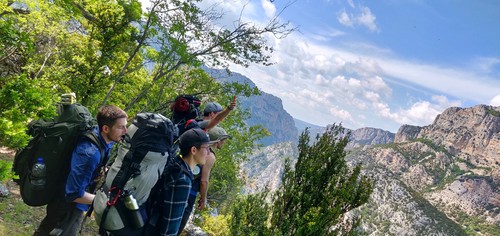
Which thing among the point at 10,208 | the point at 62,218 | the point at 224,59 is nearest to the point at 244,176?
the point at 224,59

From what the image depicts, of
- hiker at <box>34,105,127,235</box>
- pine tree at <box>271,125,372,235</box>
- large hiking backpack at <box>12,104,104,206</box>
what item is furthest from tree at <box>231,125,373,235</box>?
large hiking backpack at <box>12,104,104,206</box>

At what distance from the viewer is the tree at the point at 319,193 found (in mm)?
9562

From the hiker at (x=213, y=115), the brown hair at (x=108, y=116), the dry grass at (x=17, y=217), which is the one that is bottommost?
the dry grass at (x=17, y=217)

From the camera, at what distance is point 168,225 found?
363 cm

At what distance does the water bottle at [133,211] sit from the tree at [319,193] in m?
6.38

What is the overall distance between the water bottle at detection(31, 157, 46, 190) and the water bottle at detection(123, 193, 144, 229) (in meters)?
1.34

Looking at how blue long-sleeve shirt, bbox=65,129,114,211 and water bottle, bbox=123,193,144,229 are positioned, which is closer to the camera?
water bottle, bbox=123,193,144,229

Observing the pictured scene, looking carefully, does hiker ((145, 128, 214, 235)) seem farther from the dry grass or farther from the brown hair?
the dry grass

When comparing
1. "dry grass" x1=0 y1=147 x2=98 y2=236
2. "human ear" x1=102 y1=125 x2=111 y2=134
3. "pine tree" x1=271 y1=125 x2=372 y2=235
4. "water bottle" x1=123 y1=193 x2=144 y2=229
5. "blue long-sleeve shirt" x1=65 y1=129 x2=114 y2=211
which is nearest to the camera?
"water bottle" x1=123 y1=193 x2=144 y2=229

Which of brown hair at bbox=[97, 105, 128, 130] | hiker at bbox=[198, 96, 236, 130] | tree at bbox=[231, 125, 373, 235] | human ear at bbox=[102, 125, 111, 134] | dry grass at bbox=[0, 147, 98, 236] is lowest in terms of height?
dry grass at bbox=[0, 147, 98, 236]

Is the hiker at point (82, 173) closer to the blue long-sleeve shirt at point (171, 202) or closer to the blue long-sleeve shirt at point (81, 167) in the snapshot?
the blue long-sleeve shirt at point (81, 167)

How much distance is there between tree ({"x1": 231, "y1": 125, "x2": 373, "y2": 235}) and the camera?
9.56 meters

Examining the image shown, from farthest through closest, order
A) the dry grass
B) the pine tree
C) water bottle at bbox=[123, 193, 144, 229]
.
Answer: the pine tree, the dry grass, water bottle at bbox=[123, 193, 144, 229]

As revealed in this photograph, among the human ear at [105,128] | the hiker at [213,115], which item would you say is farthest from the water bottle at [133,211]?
the hiker at [213,115]
